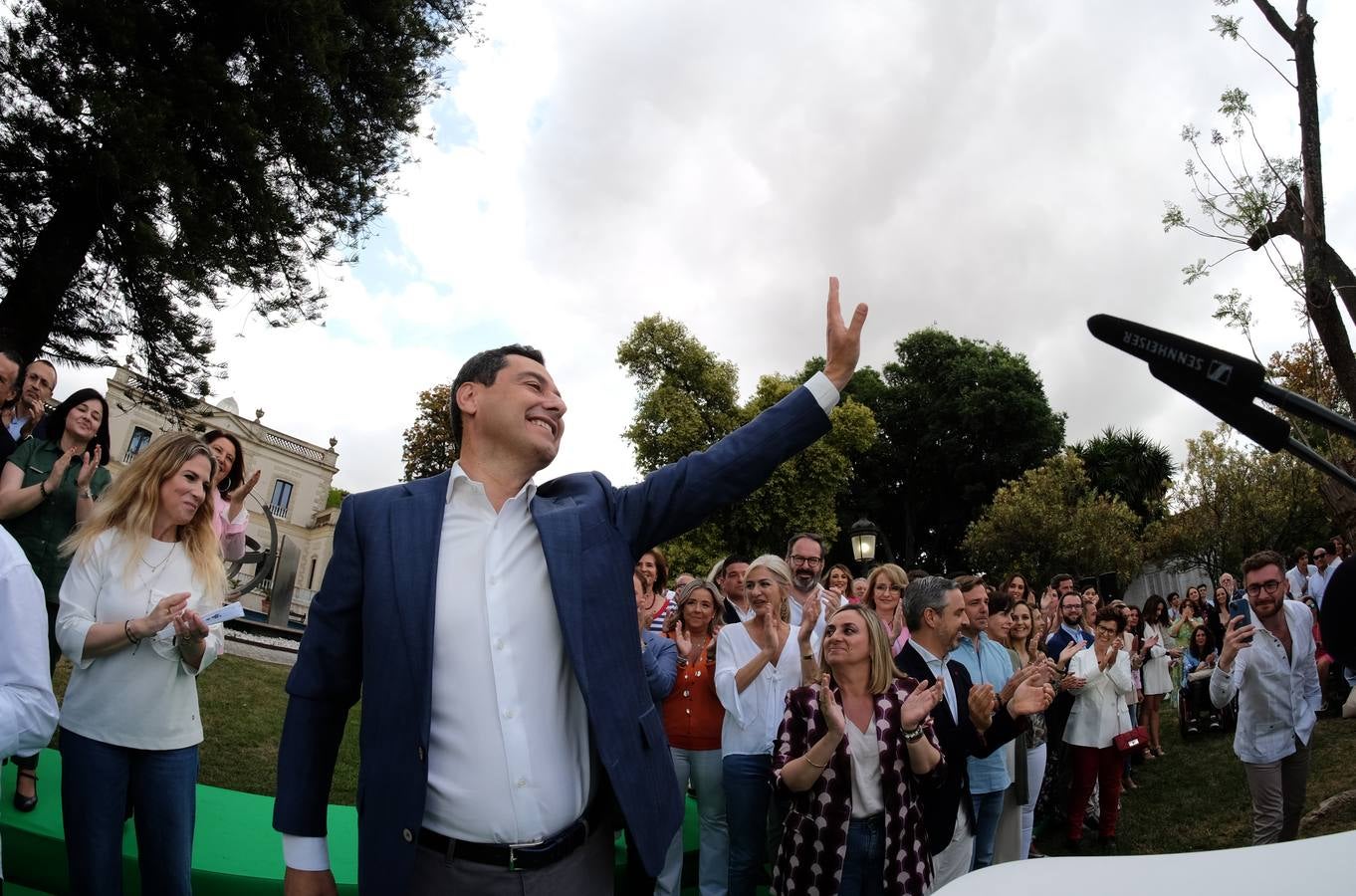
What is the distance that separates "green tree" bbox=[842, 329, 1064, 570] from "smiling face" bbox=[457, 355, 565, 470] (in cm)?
3690

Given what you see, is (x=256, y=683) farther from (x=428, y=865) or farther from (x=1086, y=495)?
(x=1086, y=495)

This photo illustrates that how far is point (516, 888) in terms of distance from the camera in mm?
1849

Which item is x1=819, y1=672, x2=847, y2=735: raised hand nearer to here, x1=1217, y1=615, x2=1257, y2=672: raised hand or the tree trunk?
x1=1217, y1=615, x2=1257, y2=672: raised hand

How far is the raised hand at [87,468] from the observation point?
4.60 meters

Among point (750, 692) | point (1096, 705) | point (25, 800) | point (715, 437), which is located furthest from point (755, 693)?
point (715, 437)

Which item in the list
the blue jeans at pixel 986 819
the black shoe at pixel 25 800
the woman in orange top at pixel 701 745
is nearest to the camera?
the black shoe at pixel 25 800

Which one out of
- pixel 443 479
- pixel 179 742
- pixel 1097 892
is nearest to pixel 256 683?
pixel 179 742

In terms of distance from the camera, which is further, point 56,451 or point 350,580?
point 56,451

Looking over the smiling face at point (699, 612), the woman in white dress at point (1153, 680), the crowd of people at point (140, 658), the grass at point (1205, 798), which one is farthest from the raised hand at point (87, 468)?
the woman in white dress at point (1153, 680)

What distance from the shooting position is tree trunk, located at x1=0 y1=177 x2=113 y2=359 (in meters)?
8.43

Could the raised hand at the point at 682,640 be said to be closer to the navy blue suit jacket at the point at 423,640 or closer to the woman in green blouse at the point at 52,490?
the woman in green blouse at the point at 52,490

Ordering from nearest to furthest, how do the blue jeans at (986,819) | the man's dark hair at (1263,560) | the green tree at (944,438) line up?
→ the blue jeans at (986,819) < the man's dark hair at (1263,560) < the green tree at (944,438)

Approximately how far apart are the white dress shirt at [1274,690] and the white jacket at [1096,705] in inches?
59.7

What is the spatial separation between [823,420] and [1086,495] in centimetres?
3443
